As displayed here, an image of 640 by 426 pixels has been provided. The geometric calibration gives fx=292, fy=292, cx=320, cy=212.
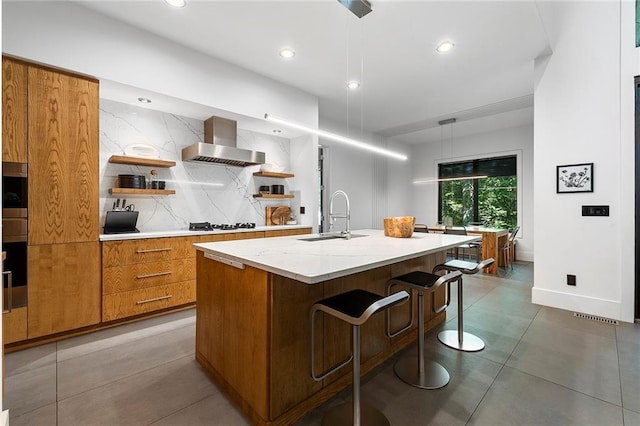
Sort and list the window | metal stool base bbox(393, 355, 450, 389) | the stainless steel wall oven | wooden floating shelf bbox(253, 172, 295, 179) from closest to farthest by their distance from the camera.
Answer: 1. metal stool base bbox(393, 355, 450, 389)
2. the stainless steel wall oven
3. wooden floating shelf bbox(253, 172, 295, 179)
4. the window

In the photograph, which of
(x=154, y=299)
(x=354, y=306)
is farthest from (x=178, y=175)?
(x=354, y=306)

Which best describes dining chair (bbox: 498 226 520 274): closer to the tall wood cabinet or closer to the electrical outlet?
the electrical outlet

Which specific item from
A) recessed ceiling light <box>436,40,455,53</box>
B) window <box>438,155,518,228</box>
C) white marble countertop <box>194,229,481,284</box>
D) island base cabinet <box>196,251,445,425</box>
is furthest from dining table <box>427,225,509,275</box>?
island base cabinet <box>196,251,445,425</box>

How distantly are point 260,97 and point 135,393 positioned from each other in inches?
137

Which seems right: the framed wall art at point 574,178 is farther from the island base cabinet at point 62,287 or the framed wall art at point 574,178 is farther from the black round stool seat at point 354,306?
the island base cabinet at point 62,287

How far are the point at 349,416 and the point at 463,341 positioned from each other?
1433 millimetres

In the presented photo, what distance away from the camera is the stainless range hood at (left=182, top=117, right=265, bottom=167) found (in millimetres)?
3629

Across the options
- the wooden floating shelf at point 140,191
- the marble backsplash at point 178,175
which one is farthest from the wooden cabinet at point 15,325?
the wooden floating shelf at point 140,191

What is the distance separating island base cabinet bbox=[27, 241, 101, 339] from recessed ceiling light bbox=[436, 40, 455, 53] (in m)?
4.12

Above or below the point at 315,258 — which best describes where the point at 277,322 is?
below

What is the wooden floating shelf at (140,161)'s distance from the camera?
323 centimetres

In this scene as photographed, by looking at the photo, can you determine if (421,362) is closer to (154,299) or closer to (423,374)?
(423,374)

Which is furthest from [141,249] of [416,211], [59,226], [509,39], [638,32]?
[416,211]

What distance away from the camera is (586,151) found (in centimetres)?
324
